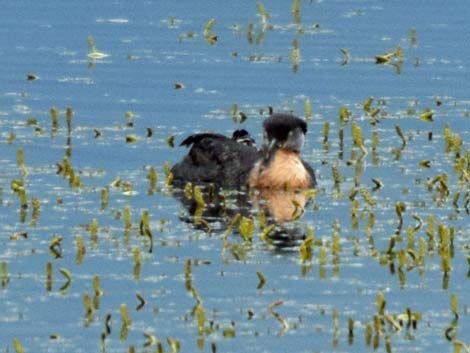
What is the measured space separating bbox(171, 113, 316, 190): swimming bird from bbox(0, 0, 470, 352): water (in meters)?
0.38

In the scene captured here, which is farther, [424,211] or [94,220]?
[424,211]

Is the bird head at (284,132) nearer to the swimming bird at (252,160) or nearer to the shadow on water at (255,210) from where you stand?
the swimming bird at (252,160)

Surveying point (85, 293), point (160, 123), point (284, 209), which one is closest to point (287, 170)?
point (284, 209)

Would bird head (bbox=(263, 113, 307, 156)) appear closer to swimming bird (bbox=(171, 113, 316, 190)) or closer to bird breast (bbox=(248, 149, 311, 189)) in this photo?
swimming bird (bbox=(171, 113, 316, 190))

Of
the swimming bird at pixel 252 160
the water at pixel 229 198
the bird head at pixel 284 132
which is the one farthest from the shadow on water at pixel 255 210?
the bird head at pixel 284 132

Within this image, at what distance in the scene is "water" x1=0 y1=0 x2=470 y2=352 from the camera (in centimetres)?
1700

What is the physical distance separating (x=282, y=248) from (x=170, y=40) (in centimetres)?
1034

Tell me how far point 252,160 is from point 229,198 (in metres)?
0.90

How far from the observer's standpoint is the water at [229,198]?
669 inches

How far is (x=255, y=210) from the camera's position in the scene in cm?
2144

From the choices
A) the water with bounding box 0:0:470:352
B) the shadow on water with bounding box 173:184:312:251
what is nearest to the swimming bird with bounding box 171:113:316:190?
the shadow on water with bounding box 173:184:312:251

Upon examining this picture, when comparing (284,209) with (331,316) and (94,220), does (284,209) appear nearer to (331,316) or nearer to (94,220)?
(94,220)

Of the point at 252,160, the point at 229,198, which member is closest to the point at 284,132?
the point at 252,160

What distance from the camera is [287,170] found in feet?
74.3
